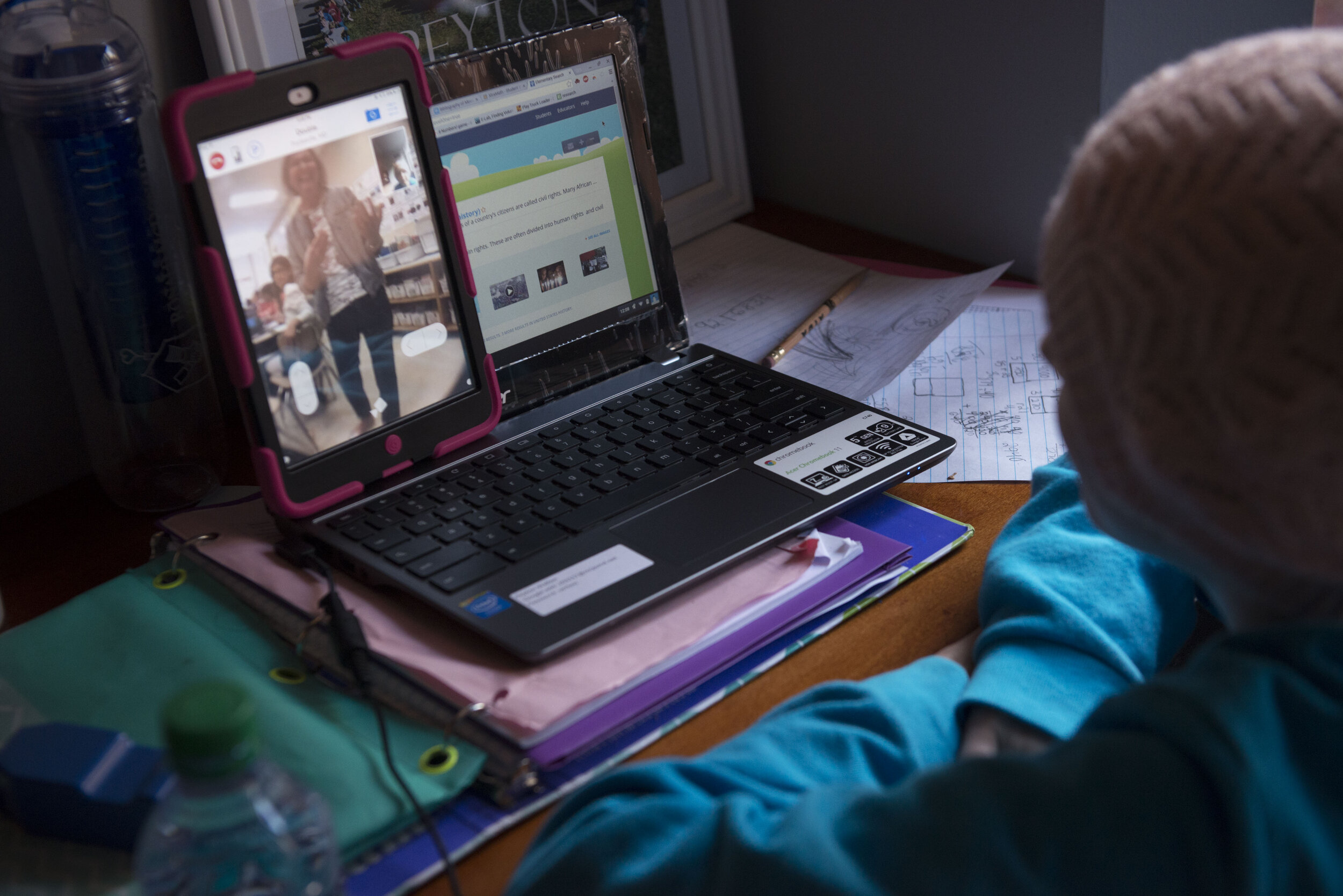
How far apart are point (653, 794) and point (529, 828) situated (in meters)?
0.08

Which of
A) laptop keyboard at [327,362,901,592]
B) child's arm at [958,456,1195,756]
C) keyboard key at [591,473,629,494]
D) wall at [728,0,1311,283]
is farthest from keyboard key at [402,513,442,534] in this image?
wall at [728,0,1311,283]

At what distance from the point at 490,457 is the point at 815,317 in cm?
37

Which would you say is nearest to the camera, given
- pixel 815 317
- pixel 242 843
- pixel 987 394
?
pixel 242 843

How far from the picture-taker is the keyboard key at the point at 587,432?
83 centimetres

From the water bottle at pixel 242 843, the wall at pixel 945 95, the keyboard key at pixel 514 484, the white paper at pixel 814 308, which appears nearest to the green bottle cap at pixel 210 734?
the water bottle at pixel 242 843

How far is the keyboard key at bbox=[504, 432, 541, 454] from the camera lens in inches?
32.5

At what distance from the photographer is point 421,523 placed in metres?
0.75

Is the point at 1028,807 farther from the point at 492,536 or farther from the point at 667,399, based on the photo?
the point at 667,399

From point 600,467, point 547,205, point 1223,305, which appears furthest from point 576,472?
point 1223,305

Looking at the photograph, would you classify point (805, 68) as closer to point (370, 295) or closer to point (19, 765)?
point (370, 295)

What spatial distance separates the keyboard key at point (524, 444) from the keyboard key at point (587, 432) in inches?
1.0

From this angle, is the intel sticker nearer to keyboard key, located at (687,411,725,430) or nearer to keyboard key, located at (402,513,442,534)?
keyboard key, located at (402,513,442,534)

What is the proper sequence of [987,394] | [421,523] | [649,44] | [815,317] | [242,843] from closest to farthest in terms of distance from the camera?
[242,843], [421,523], [987,394], [815,317], [649,44]

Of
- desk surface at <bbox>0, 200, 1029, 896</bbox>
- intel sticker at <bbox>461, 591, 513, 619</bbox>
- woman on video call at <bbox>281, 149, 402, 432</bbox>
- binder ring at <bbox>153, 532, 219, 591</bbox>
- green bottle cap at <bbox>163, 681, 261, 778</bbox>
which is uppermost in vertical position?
woman on video call at <bbox>281, 149, 402, 432</bbox>
